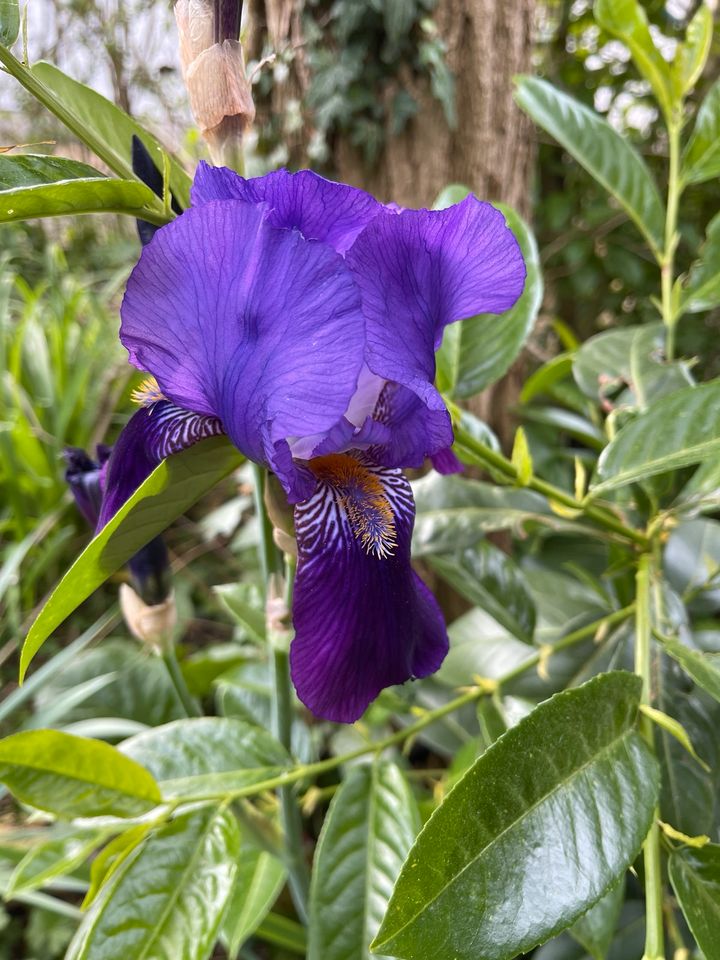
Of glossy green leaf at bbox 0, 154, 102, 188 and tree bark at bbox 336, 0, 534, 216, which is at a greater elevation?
tree bark at bbox 336, 0, 534, 216

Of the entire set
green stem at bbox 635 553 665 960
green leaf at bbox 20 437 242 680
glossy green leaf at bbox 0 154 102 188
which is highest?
glossy green leaf at bbox 0 154 102 188

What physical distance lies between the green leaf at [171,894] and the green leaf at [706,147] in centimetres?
78

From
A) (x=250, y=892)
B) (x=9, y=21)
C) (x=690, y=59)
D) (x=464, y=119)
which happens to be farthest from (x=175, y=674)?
(x=464, y=119)

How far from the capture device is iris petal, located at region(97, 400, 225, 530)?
1.28ft

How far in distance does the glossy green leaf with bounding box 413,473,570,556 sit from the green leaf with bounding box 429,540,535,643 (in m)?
0.04

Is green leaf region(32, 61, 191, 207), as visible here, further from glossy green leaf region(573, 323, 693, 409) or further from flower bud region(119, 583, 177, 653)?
glossy green leaf region(573, 323, 693, 409)

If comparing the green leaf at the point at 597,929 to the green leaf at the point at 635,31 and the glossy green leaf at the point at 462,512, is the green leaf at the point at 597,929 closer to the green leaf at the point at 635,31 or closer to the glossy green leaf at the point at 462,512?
the glossy green leaf at the point at 462,512

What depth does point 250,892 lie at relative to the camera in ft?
2.39

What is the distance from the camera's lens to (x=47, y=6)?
3.66 metres

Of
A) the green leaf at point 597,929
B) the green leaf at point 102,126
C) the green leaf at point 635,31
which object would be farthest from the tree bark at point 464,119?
the green leaf at point 597,929

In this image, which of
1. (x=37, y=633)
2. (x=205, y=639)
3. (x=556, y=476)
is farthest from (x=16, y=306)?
(x=37, y=633)

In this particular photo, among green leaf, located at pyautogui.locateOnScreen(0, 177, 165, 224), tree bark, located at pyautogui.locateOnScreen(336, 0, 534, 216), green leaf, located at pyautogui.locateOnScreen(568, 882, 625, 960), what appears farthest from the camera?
tree bark, located at pyautogui.locateOnScreen(336, 0, 534, 216)

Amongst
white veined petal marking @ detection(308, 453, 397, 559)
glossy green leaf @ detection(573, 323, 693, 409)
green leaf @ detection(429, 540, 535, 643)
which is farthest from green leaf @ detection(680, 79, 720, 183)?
white veined petal marking @ detection(308, 453, 397, 559)

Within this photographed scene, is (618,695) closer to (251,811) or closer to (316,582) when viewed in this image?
(316,582)
